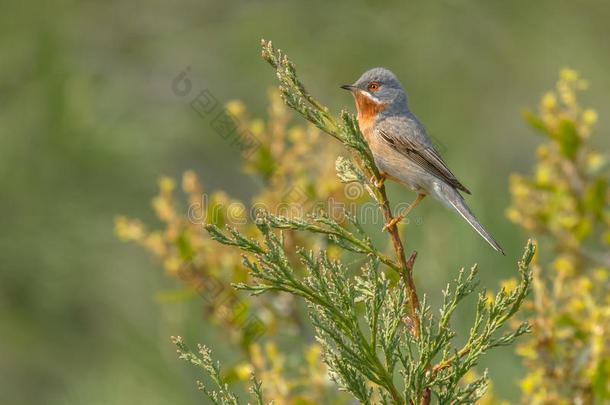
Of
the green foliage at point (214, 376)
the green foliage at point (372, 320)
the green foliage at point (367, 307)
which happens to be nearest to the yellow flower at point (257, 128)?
Result: the green foliage at point (367, 307)

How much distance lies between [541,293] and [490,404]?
65 cm

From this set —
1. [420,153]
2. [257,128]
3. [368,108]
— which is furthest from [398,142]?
[257,128]

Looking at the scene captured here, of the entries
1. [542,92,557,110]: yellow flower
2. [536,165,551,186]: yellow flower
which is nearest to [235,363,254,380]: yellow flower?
[536,165,551,186]: yellow flower

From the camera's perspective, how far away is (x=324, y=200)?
4238 mm

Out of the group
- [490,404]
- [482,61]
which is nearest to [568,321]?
[490,404]

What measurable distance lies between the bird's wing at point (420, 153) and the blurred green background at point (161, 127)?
128 centimetres

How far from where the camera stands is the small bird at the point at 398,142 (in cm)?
377

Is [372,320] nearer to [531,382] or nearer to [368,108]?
[531,382]

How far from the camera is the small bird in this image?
12.4 ft

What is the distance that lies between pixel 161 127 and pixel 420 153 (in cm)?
467

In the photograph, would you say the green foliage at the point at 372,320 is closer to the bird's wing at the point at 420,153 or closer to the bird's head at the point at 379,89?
the bird's wing at the point at 420,153

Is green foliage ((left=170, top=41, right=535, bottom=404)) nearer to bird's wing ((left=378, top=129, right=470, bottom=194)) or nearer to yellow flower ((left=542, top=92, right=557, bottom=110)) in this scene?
bird's wing ((left=378, top=129, right=470, bottom=194))

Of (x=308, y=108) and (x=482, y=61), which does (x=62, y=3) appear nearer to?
(x=482, y=61)

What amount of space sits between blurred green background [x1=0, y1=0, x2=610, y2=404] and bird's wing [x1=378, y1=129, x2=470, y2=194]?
1.28 metres
